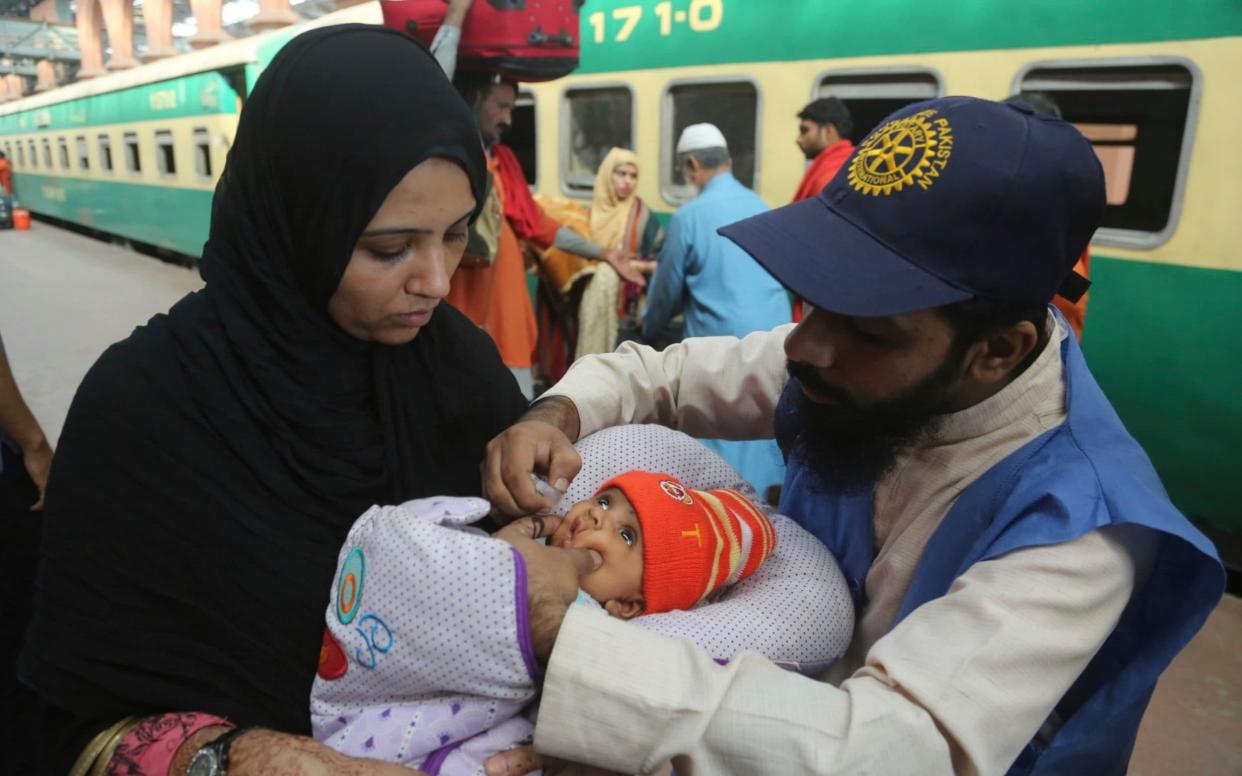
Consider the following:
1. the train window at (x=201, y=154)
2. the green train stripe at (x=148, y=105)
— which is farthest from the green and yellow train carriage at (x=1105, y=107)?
the train window at (x=201, y=154)

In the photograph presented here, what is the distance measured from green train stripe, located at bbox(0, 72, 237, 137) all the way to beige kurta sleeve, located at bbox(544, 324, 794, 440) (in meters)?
9.97

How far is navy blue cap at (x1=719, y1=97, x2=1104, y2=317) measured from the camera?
1.17 meters

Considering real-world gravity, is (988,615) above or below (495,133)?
below

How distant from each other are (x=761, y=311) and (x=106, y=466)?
3.41 metres

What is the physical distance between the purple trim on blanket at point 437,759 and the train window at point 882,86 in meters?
4.05

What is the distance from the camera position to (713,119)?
5.41 m

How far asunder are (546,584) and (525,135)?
6.34m

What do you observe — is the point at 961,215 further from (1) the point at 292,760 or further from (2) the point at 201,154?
(2) the point at 201,154

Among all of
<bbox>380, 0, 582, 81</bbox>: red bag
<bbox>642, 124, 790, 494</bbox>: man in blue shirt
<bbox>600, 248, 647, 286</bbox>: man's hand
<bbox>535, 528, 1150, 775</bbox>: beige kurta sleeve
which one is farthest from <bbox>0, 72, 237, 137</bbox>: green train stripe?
<bbox>535, 528, 1150, 775</bbox>: beige kurta sleeve

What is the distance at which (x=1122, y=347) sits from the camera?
13.3 ft

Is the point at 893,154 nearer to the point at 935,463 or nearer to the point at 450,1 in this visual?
the point at 935,463

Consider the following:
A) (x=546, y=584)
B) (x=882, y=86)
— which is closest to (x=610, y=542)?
(x=546, y=584)

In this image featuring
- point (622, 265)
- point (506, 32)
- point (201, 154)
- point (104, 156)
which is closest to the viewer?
point (506, 32)

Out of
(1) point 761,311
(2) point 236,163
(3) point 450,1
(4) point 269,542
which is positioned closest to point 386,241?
(2) point 236,163
